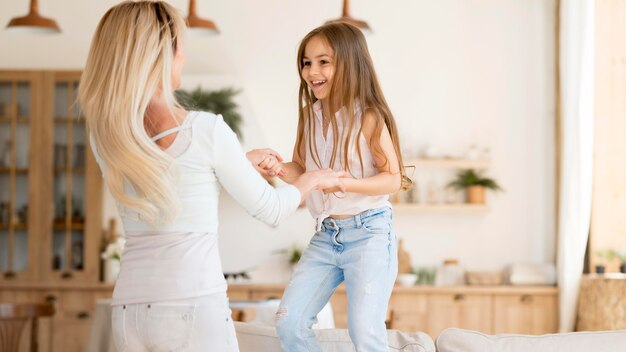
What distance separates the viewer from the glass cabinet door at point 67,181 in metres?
6.89

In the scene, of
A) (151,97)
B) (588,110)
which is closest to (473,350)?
(151,97)

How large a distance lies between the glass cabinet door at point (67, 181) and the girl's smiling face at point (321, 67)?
4434 mm

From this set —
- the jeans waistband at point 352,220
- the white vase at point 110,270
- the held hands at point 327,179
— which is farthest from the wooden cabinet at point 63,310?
the held hands at point 327,179

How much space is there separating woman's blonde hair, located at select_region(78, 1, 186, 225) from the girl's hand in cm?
61

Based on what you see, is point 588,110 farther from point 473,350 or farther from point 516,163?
point 473,350

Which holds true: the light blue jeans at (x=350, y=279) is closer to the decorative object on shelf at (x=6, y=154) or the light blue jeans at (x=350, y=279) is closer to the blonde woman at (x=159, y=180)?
the blonde woman at (x=159, y=180)

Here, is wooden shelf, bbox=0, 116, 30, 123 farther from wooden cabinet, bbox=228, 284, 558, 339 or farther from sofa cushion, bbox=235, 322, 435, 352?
sofa cushion, bbox=235, 322, 435, 352

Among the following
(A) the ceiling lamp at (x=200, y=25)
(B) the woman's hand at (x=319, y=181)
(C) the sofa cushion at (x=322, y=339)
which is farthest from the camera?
(A) the ceiling lamp at (x=200, y=25)

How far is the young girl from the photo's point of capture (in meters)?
2.54

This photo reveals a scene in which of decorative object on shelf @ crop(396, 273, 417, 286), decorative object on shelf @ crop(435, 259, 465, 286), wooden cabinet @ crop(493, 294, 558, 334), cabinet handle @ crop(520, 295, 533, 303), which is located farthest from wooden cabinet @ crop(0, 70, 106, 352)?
cabinet handle @ crop(520, 295, 533, 303)

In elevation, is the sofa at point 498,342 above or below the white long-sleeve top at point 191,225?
below

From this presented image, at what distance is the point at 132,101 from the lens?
1907 millimetres

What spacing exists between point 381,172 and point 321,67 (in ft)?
1.18

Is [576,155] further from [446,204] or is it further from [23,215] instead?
[23,215]
